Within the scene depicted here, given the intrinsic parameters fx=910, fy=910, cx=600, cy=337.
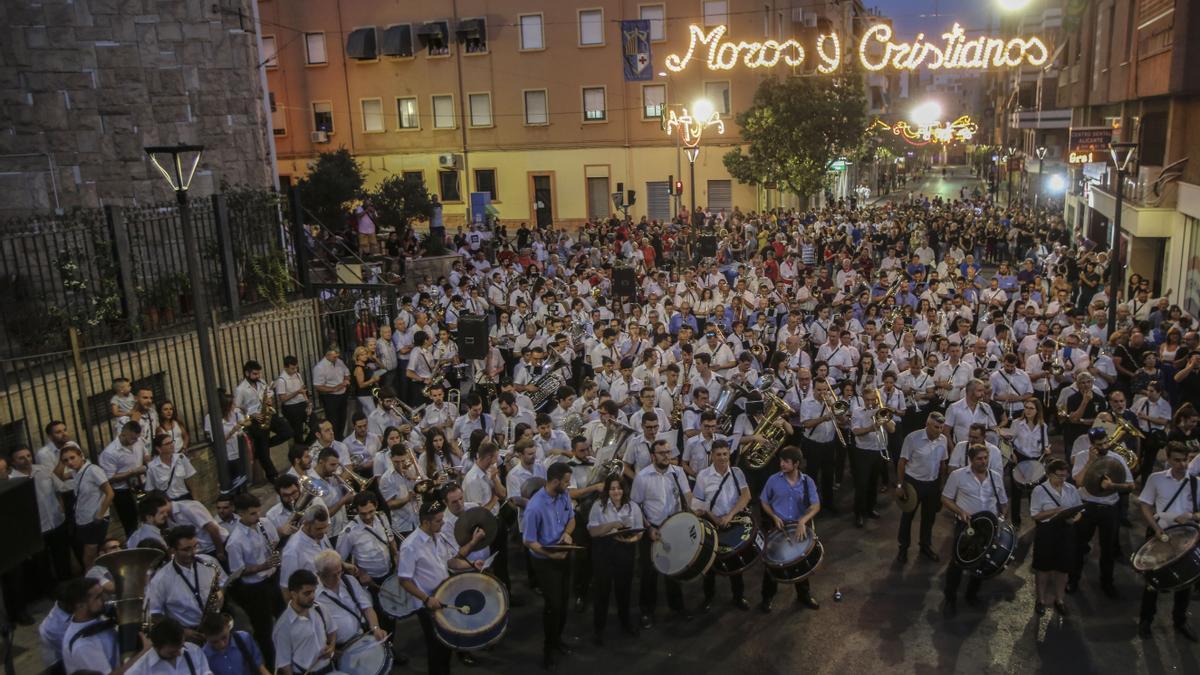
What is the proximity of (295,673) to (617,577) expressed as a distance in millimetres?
3086

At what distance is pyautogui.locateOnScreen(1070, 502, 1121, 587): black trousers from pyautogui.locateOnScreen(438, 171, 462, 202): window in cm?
3752

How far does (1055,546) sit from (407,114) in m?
39.2

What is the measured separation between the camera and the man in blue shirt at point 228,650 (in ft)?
20.3

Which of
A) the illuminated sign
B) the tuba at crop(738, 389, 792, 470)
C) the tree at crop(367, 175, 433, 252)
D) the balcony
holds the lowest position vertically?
the tuba at crop(738, 389, 792, 470)

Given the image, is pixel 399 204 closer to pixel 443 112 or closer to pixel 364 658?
pixel 443 112

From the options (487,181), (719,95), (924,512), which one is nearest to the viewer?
(924,512)

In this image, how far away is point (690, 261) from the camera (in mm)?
27719

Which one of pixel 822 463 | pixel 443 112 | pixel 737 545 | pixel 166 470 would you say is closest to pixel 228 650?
pixel 166 470

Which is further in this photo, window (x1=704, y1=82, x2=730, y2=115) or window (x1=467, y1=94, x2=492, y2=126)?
window (x1=467, y1=94, x2=492, y2=126)

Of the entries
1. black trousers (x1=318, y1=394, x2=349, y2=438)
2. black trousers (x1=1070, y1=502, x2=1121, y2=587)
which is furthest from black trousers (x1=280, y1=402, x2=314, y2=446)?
black trousers (x1=1070, y1=502, x2=1121, y2=587)

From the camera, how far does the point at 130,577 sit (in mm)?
7418

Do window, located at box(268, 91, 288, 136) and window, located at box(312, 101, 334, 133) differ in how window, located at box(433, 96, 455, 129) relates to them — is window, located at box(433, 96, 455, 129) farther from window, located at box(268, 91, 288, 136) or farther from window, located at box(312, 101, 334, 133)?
window, located at box(268, 91, 288, 136)

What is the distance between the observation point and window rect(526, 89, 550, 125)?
1651 inches

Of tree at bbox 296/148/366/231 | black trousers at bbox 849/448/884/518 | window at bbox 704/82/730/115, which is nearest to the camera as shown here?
black trousers at bbox 849/448/884/518
